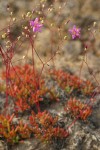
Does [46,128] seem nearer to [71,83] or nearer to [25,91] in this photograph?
[25,91]

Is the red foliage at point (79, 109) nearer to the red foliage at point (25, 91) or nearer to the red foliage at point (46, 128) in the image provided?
the red foliage at point (46, 128)

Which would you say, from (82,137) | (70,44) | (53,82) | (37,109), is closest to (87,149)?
(82,137)

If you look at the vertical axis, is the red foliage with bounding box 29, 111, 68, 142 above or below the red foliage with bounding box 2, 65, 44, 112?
below

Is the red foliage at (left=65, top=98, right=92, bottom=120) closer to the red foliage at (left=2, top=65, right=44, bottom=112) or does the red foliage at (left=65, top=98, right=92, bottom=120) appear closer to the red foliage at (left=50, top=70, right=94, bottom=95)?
the red foliage at (left=2, top=65, right=44, bottom=112)

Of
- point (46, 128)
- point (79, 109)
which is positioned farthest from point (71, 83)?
point (46, 128)

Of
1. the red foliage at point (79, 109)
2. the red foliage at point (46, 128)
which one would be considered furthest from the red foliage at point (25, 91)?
the red foliage at point (79, 109)

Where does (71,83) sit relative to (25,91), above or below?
above

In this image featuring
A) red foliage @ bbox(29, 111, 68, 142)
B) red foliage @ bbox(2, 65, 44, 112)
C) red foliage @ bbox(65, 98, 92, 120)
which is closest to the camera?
red foliage @ bbox(29, 111, 68, 142)

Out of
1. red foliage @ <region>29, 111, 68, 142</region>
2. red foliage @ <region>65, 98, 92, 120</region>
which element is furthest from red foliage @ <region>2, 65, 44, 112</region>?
red foliage @ <region>65, 98, 92, 120</region>

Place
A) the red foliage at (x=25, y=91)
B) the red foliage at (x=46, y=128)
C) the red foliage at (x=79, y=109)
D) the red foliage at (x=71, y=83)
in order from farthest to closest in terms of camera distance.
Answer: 1. the red foliage at (x=71, y=83)
2. the red foliage at (x=25, y=91)
3. the red foliage at (x=79, y=109)
4. the red foliage at (x=46, y=128)

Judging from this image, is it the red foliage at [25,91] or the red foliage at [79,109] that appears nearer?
the red foliage at [79,109]

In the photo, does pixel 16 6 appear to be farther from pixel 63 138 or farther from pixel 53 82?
pixel 63 138
